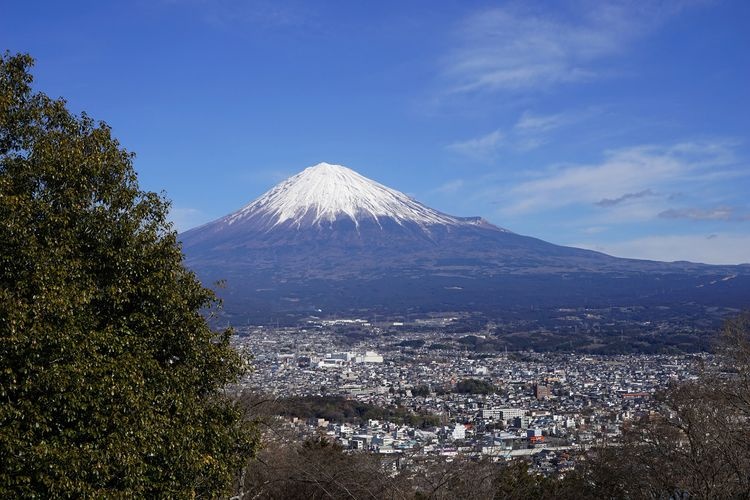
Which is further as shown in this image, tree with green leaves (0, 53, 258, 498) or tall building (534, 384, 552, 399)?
tall building (534, 384, 552, 399)

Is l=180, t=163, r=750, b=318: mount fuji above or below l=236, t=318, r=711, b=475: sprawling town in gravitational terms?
above

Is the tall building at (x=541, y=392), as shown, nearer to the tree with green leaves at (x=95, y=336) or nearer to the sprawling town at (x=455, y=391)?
the sprawling town at (x=455, y=391)

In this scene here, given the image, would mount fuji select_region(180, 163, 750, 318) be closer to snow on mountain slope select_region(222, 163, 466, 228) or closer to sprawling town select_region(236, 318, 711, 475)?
snow on mountain slope select_region(222, 163, 466, 228)

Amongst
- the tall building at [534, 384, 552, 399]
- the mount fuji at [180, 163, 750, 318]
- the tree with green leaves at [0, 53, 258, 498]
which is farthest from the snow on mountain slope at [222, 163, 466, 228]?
the tree with green leaves at [0, 53, 258, 498]

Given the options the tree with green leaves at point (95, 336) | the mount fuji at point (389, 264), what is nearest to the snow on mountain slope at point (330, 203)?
the mount fuji at point (389, 264)

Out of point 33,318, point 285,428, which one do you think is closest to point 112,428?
point 33,318

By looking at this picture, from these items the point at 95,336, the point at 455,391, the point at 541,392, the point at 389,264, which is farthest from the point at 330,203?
the point at 95,336
